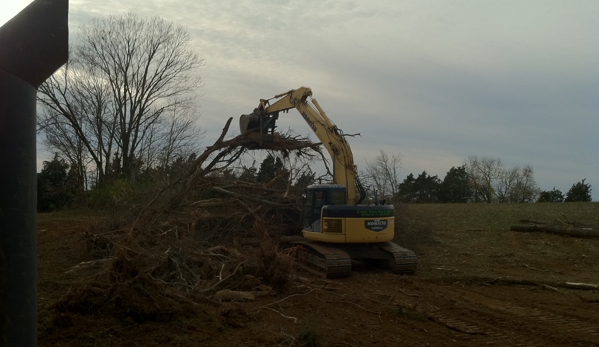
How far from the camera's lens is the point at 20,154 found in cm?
157

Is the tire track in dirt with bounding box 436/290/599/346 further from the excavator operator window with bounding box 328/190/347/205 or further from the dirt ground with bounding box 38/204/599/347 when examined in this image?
the excavator operator window with bounding box 328/190/347/205

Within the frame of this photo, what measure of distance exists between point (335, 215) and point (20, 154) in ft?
33.9

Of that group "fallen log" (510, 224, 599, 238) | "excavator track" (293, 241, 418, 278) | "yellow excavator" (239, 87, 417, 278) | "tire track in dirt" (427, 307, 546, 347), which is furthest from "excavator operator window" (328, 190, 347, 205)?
"fallen log" (510, 224, 599, 238)

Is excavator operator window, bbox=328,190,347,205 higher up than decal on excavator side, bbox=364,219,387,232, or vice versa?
excavator operator window, bbox=328,190,347,205

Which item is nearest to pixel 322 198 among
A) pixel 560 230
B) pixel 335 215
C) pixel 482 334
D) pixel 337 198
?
pixel 337 198

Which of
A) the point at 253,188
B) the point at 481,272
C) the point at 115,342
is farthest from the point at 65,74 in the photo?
the point at 115,342

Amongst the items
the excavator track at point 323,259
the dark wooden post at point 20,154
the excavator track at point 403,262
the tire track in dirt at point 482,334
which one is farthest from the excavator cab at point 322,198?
the dark wooden post at point 20,154

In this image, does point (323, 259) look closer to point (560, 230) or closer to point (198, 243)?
point (198, 243)

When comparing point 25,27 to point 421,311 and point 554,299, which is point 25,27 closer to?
point 421,311

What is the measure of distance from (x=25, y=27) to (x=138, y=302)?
5.06m

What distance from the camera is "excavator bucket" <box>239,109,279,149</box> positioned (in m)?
13.0

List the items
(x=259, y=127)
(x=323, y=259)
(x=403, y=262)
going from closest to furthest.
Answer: (x=323, y=259)
(x=403, y=262)
(x=259, y=127)

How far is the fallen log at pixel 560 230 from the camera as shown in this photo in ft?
55.7

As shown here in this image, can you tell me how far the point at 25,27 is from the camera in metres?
1.57
